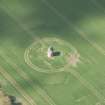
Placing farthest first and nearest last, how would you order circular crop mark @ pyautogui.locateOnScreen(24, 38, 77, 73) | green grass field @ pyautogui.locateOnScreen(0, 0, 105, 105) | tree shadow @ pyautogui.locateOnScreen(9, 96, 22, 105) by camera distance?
circular crop mark @ pyautogui.locateOnScreen(24, 38, 77, 73)
green grass field @ pyautogui.locateOnScreen(0, 0, 105, 105)
tree shadow @ pyautogui.locateOnScreen(9, 96, 22, 105)

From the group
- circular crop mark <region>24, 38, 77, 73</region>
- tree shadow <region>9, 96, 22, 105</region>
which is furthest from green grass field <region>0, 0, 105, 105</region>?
tree shadow <region>9, 96, 22, 105</region>

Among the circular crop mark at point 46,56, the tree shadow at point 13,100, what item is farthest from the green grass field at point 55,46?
the tree shadow at point 13,100

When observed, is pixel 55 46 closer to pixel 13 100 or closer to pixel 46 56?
pixel 46 56

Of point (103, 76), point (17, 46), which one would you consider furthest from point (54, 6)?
point (103, 76)

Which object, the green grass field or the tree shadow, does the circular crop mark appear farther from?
the tree shadow

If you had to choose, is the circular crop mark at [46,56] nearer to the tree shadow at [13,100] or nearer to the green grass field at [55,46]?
the green grass field at [55,46]

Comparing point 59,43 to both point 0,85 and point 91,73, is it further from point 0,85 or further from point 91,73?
point 0,85

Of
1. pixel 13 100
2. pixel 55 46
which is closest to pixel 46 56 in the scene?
pixel 55 46

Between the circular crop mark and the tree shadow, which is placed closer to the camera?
the tree shadow
